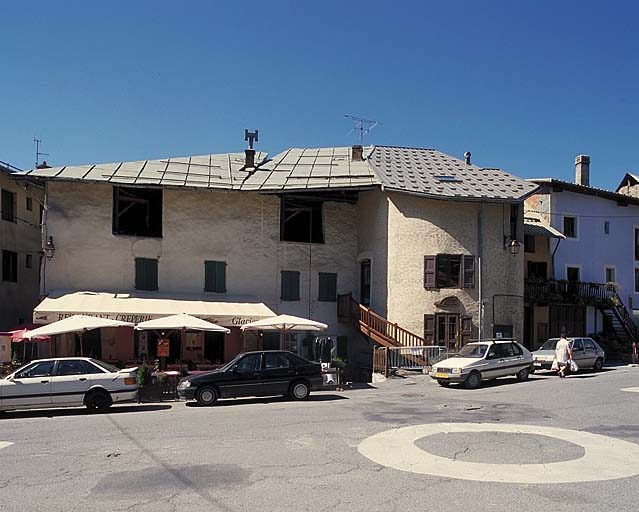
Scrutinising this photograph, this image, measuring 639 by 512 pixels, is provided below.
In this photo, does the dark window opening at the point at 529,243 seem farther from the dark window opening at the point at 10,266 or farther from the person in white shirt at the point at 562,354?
the dark window opening at the point at 10,266

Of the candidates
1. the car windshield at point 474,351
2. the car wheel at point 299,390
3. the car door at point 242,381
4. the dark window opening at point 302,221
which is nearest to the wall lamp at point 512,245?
the car windshield at point 474,351

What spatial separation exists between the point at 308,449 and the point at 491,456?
117 inches

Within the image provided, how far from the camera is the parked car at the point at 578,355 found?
23828 millimetres

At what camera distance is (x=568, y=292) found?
3269 centimetres

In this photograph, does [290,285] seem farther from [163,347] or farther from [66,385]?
[66,385]

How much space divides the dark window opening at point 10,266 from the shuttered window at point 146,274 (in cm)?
870

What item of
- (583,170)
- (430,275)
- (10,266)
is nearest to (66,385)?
Result: (430,275)

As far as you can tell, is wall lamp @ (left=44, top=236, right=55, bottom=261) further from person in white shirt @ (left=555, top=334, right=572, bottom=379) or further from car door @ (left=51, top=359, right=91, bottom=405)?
person in white shirt @ (left=555, top=334, right=572, bottom=379)

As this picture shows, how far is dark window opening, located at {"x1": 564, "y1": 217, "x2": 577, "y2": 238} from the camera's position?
34.8m

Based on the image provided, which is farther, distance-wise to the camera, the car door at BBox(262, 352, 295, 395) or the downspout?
the downspout

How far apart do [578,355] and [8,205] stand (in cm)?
2718

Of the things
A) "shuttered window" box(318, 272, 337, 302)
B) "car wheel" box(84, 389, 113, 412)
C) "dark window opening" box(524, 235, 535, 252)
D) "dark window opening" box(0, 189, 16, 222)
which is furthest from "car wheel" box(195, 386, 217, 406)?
"dark window opening" box(524, 235, 535, 252)

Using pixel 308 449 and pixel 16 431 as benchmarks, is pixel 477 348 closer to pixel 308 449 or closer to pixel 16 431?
pixel 308 449

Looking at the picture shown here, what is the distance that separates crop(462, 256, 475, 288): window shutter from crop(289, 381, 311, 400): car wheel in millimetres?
10847
